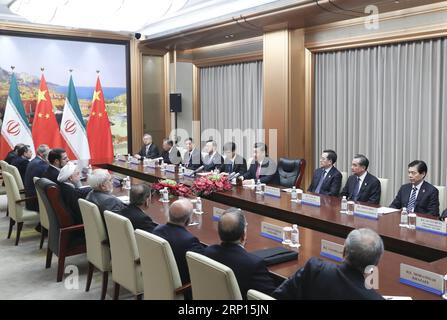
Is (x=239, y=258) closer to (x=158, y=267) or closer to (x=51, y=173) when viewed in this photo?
(x=158, y=267)

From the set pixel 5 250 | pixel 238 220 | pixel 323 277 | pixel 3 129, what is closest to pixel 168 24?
pixel 3 129

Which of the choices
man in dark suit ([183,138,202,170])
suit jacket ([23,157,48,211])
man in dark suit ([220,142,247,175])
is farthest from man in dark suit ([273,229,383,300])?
man in dark suit ([183,138,202,170])

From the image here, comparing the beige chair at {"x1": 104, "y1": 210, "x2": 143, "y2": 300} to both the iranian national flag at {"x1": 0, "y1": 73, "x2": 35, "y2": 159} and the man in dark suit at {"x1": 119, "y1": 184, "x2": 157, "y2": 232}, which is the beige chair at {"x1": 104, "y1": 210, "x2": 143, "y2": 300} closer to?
the man in dark suit at {"x1": 119, "y1": 184, "x2": 157, "y2": 232}

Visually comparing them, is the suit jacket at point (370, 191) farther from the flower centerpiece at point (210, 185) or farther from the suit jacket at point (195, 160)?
the suit jacket at point (195, 160)

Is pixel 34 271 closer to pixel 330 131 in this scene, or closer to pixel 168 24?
pixel 330 131

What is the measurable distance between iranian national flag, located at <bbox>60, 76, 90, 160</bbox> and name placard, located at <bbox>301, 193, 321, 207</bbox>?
586 cm

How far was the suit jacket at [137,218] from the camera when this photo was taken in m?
3.66

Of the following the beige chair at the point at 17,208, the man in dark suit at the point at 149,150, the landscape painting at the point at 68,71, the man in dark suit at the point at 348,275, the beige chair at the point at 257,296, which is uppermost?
the landscape painting at the point at 68,71

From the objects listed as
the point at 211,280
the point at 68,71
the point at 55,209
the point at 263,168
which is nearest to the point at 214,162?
the point at 263,168

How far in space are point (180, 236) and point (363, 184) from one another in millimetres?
2598

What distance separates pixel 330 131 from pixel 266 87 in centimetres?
119

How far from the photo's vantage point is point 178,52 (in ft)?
32.6

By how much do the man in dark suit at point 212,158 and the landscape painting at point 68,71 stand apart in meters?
3.14

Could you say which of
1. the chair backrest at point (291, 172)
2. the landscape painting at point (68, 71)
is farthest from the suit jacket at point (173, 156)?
the chair backrest at point (291, 172)
